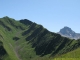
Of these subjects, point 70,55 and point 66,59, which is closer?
point 66,59

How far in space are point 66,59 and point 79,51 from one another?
84.4ft

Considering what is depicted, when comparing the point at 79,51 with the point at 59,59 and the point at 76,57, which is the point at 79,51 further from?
the point at 59,59

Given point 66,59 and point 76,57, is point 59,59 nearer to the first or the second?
point 66,59

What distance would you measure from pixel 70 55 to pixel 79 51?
11.5 meters

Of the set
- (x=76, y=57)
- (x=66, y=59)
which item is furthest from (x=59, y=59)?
(x=76, y=57)

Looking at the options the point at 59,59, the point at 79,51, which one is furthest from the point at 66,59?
the point at 79,51

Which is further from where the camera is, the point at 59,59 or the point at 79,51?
the point at 79,51

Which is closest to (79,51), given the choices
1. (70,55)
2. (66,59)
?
(70,55)

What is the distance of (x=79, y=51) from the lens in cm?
18788

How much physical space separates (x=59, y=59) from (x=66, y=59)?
245 inches

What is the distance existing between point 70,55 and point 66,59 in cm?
1598

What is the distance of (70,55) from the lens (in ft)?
600

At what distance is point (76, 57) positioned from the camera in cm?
17638

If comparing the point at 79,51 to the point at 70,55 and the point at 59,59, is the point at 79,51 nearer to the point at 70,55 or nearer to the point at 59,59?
the point at 70,55
